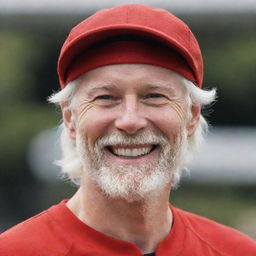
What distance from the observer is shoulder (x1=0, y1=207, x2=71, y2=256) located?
376cm

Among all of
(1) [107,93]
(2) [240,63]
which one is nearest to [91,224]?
(1) [107,93]

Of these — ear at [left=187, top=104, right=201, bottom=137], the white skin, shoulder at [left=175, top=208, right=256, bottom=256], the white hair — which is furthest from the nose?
shoulder at [left=175, top=208, right=256, bottom=256]

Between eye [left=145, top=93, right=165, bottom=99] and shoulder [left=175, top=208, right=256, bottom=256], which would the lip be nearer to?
eye [left=145, top=93, right=165, bottom=99]

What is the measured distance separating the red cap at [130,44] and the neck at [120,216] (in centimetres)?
51

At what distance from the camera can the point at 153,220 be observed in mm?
4027

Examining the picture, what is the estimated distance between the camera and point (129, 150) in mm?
3852

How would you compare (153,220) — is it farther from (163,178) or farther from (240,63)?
(240,63)

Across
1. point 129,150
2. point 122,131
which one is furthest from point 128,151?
point 122,131

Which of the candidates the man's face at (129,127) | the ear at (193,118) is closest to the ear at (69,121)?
the man's face at (129,127)

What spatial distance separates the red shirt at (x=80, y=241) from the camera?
3785 mm

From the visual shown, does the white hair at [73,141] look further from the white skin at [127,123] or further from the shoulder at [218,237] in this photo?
the shoulder at [218,237]

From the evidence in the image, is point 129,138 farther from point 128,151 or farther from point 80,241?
point 80,241

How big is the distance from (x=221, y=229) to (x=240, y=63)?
14.7 metres

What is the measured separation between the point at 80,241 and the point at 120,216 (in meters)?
0.21
